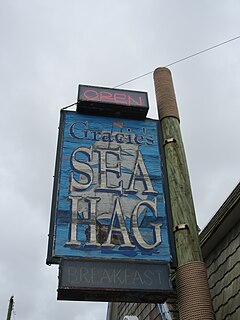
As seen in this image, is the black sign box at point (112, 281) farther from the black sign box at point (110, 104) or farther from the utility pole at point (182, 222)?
the black sign box at point (110, 104)

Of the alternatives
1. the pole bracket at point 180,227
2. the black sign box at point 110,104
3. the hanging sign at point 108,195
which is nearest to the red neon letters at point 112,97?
the black sign box at point 110,104

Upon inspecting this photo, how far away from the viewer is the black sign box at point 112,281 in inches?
191

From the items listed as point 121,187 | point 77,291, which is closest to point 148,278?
point 77,291

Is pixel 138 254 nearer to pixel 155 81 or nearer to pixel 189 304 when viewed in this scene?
pixel 189 304

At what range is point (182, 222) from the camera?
19.4 ft

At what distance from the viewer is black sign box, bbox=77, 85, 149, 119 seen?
7.33 metres

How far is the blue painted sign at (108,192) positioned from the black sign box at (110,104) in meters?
0.14

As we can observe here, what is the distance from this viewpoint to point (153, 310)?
26.8 feet

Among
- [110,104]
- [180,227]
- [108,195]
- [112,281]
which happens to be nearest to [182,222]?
[180,227]

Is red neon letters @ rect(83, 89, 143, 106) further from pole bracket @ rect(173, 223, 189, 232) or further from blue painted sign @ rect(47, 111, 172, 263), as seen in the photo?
pole bracket @ rect(173, 223, 189, 232)

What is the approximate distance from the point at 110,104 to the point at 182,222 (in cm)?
258

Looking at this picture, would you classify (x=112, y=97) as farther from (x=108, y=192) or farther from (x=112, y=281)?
(x=112, y=281)

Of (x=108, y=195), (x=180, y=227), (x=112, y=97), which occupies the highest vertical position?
(x=112, y=97)

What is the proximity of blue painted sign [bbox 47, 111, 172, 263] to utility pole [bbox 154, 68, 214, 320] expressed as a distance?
169mm
